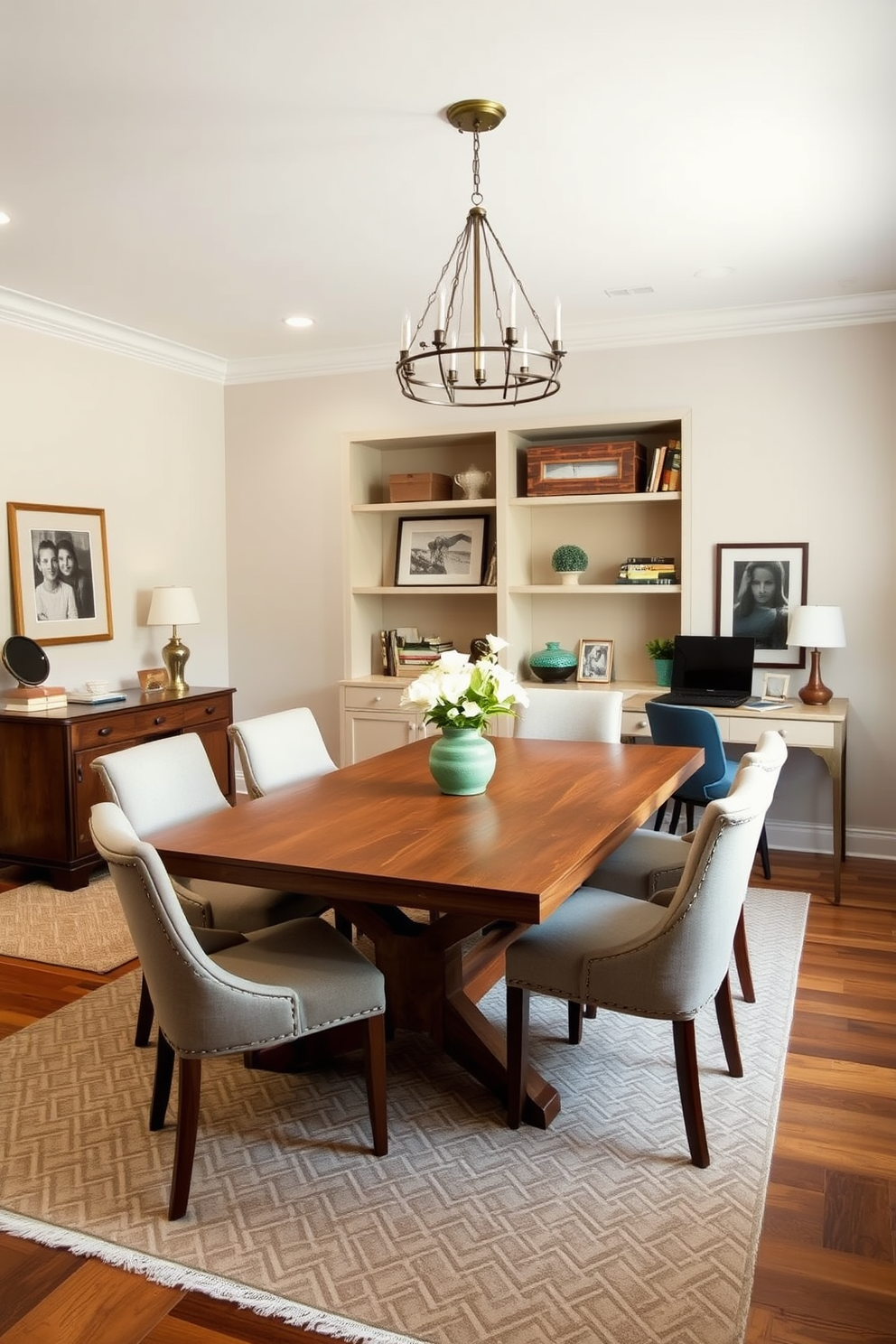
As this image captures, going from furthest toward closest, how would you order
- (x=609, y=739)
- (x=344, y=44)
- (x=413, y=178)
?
(x=609, y=739), (x=413, y=178), (x=344, y=44)

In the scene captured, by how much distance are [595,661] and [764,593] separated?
927 mm

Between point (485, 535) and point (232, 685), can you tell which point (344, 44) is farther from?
point (232, 685)

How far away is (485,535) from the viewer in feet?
18.3

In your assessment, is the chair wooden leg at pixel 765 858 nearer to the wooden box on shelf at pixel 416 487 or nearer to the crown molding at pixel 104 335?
the wooden box on shelf at pixel 416 487

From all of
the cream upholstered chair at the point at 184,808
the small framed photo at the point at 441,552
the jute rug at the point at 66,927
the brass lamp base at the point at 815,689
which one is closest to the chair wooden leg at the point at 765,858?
the brass lamp base at the point at 815,689

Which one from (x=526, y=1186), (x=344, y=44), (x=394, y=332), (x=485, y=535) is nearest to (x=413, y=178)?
(x=344, y=44)

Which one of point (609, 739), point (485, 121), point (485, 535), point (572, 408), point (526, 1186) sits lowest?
point (526, 1186)

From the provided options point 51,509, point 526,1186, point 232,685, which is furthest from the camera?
point 232,685

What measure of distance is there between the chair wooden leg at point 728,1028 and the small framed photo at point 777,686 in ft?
7.86

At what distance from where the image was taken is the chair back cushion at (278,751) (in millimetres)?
3236

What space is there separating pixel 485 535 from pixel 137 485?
189cm

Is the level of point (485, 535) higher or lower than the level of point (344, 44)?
lower

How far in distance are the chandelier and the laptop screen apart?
138cm

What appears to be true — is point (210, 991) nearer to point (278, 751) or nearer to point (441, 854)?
point (441, 854)
